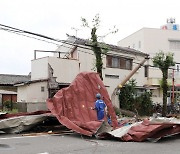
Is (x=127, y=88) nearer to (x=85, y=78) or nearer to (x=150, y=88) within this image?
(x=150, y=88)

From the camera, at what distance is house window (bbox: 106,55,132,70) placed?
104 feet

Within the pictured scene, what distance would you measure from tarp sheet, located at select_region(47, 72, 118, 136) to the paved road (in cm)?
170

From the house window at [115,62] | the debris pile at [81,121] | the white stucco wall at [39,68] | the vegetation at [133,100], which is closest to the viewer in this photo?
the debris pile at [81,121]

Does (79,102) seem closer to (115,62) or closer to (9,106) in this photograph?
(9,106)

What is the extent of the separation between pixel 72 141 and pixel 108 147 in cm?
153

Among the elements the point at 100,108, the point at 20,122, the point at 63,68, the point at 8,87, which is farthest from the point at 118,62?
the point at 20,122

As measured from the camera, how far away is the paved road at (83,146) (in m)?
7.91

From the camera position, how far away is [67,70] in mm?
28891

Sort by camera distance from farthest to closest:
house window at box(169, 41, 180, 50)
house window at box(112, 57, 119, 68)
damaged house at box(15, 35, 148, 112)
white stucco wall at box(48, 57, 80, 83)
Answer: house window at box(169, 41, 180, 50)
house window at box(112, 57, 119, 68)
white stucco wall at box(48, 57, 80, 83)
damaged house at box(15, 35, 148, 112)

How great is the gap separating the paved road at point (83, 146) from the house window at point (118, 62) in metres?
21.8

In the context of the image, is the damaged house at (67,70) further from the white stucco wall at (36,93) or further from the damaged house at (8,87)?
the damaged house at (8,87)

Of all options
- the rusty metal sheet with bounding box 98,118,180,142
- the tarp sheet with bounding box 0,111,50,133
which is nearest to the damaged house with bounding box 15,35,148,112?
the tarp sheet with bounding box 0,111,50,133

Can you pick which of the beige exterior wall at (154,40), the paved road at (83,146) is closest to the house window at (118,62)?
the beige exterior wall at (154,40)

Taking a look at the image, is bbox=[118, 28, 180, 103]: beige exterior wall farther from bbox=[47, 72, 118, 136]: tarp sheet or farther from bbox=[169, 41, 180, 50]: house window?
bbox=[47, 72, 118, 136]: tarp sheet
